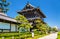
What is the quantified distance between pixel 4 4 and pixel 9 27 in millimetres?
27253

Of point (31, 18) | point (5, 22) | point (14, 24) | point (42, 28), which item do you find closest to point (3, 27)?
point (5, 22)

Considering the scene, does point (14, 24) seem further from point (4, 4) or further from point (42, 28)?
point (4, 4)

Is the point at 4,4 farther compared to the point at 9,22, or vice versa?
the point at 4,4

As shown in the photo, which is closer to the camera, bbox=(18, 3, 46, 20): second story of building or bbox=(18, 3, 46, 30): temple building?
bbox=(18, 3, 46, 30): temple building

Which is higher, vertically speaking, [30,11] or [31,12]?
[30,11]

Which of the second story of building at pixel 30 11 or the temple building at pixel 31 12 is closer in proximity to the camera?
the temple building at pixel 31 12

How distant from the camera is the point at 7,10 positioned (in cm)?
6209

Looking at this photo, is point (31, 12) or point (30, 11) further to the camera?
point (30, 11)

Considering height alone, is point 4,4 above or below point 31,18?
Result: above

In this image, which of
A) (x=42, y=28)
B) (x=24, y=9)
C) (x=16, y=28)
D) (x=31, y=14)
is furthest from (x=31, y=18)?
(x=16, y=28)

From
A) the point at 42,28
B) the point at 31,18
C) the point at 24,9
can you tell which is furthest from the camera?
the point at 24,9

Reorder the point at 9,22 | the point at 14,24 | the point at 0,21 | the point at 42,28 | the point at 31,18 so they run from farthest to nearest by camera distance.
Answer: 1. the point at 31,18
2. the point at 42,28
3. the point at 14,24
4. the point at 9,22
5. the point at 0,21

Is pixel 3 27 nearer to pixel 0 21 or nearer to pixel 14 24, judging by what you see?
pixel 0 21

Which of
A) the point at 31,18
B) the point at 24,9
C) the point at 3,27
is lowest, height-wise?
the point at 3,27
